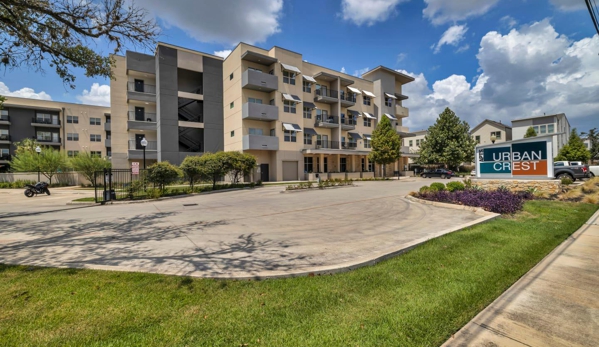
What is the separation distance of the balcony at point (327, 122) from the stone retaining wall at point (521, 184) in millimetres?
24688

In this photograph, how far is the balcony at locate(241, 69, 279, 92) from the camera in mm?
31156

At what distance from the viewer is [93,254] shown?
587 cm


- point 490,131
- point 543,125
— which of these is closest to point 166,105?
point 490,131

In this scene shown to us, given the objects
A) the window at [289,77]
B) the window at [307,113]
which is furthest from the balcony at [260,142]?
the window at [289,77]

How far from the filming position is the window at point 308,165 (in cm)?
3688

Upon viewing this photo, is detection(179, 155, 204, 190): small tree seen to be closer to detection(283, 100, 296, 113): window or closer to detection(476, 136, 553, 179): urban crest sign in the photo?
detection(283, 100, 296, 113): window

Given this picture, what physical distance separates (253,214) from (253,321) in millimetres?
8129

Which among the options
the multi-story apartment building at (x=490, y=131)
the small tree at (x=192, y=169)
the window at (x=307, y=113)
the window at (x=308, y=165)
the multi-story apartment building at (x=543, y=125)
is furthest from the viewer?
the multi-story apartment building at (x=490, y=131)

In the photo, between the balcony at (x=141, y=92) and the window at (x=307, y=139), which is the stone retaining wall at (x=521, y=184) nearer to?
the window at (x=307, y=139)

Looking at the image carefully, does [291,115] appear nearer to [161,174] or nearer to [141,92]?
[161,174]

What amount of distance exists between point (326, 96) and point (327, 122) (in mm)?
3872

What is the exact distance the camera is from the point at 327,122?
3803 cm

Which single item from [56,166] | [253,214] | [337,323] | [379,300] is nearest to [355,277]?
[379,300]

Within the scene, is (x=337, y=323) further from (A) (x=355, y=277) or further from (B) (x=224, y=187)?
(B) (x=224, y=187)
